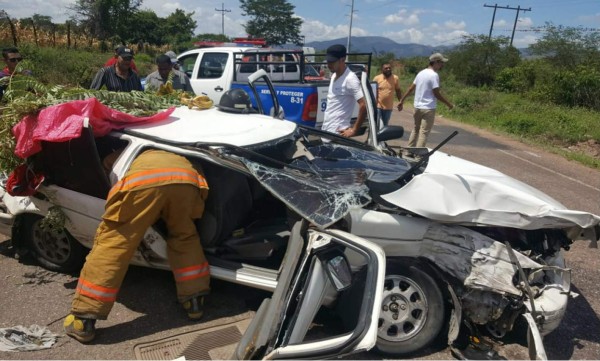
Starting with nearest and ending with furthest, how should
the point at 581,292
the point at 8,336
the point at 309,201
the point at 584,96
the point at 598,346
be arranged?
the point at 309,201
the point at 8,336
the point at 598,346
the point at 581,292
the point at 584,96

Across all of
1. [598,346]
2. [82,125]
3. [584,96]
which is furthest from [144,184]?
[584,96]

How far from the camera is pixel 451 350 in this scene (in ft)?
9.84

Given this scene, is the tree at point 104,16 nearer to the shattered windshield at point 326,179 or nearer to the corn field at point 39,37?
the corn field at point 39,37

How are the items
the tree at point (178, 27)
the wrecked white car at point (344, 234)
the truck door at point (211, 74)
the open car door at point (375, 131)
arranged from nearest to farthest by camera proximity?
the wrecked white car at point (344, 234), the open car door at point (375, 131), the truck door at point (211, 74), the tree at point (178, 27)

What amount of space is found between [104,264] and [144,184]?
58 centimetres

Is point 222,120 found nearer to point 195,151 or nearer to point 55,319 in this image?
point 195,151

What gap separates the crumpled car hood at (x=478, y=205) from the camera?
296 centimetres

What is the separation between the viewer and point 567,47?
2445 cm

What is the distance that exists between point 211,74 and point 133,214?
7.38 m

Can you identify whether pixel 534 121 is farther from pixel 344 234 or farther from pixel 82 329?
pixel 82 329

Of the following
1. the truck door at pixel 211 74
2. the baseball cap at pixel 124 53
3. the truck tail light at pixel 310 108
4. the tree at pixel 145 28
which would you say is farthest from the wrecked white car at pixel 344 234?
the tree at pixel 145 28

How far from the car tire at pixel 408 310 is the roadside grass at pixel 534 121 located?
9459 mm

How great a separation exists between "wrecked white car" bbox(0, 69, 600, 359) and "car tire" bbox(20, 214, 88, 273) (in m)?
0.03

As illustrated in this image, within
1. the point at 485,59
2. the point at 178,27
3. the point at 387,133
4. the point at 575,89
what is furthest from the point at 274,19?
the point at 387,133
